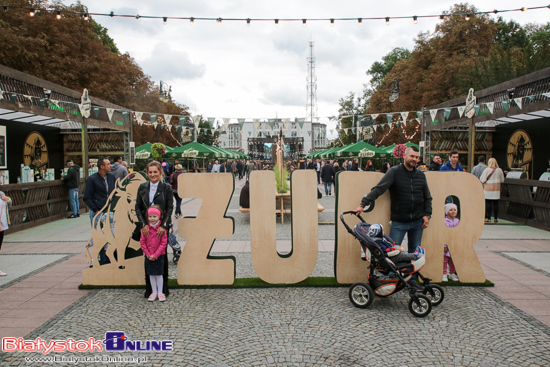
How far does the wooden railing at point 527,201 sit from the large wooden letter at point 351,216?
263 inches

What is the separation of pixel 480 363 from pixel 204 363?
221cm

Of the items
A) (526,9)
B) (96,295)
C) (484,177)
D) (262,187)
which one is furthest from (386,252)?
(526,9)

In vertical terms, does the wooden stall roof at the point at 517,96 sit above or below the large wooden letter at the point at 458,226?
above

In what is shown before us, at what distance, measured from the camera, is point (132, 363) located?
10.8 ft

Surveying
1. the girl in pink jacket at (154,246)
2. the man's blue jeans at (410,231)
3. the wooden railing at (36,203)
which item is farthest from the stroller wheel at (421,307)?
the wooden railing at (36,203)

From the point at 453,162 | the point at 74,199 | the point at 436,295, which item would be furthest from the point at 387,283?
the point at 74,199

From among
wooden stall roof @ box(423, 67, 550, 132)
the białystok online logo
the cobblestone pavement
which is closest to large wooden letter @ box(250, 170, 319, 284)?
the cobblestone pavement

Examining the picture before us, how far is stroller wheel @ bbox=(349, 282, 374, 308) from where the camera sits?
443cm

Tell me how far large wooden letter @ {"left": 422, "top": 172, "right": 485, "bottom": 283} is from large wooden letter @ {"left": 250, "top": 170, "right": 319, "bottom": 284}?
4.90ft

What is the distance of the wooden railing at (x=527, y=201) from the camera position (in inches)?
382

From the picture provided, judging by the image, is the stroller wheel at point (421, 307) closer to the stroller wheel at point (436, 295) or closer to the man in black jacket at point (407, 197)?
the stroller wheel at point (436, 295)

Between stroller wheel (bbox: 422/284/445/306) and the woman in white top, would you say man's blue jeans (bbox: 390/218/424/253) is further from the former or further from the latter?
the woman in white top

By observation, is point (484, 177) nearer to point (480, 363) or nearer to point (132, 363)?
point (480, 363)

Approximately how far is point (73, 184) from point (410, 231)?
33.8 ft
